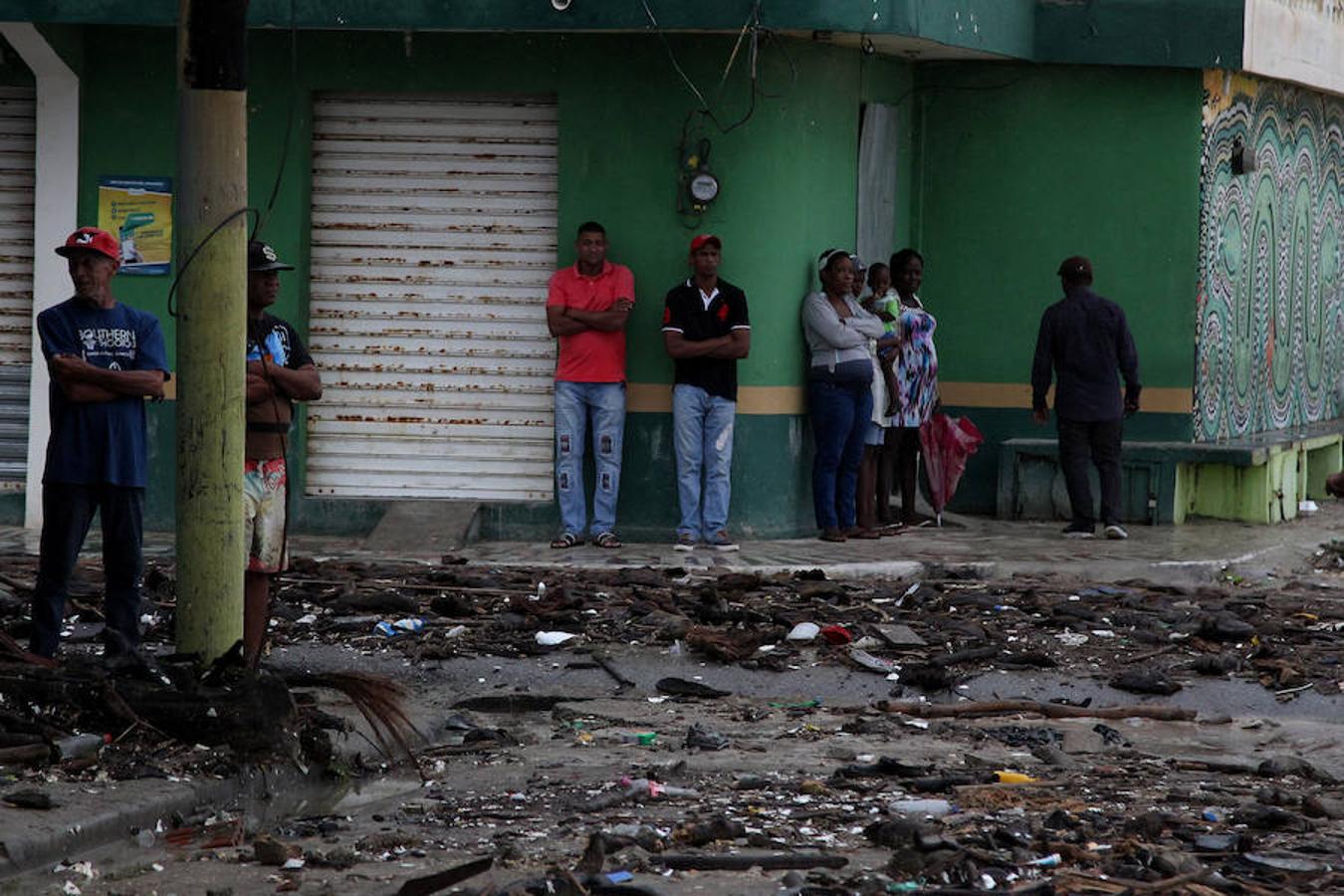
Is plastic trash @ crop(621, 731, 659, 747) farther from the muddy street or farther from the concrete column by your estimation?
the concrete column

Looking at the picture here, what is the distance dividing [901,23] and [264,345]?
21.2 feet

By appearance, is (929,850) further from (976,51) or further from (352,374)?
(976,51)

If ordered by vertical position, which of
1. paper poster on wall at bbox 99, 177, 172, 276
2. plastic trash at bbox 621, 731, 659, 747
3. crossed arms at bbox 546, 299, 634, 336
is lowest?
plastic trash at bbox 621, 731, 659, 747

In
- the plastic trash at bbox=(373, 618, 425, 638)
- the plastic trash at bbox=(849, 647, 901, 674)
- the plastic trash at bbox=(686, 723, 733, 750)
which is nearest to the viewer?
the plastic trash at bbox=(686, 723, 733, 750)

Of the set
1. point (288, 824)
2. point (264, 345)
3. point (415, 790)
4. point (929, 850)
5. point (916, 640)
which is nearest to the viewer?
point (929, 850)

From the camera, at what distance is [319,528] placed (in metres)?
15.4

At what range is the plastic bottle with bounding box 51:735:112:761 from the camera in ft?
25.7

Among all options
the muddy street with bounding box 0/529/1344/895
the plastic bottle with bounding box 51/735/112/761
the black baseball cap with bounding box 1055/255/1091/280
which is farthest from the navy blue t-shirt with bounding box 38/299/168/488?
the black baseball cap with bounding box 1055/255/1091/280

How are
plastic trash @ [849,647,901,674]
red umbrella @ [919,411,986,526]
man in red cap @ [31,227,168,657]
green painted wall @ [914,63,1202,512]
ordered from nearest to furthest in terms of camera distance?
man in red cap @ [31,227,168,657]
plastic trash @ [849,647,901,674]
red umbrella @ [919,411,986,526]
green painted wall @ [914,63,1202,512]

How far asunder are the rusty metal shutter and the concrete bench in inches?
160

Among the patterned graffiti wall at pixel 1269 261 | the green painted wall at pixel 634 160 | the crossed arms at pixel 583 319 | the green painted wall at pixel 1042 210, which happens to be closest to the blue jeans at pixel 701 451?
the green painted wall at pixel 634 160

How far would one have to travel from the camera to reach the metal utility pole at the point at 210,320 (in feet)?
28.1

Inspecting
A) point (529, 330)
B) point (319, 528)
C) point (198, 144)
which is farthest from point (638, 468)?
point (198, 144)

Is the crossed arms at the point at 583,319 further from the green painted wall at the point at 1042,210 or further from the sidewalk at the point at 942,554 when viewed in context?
the green painted wall at the point at 1042,210
